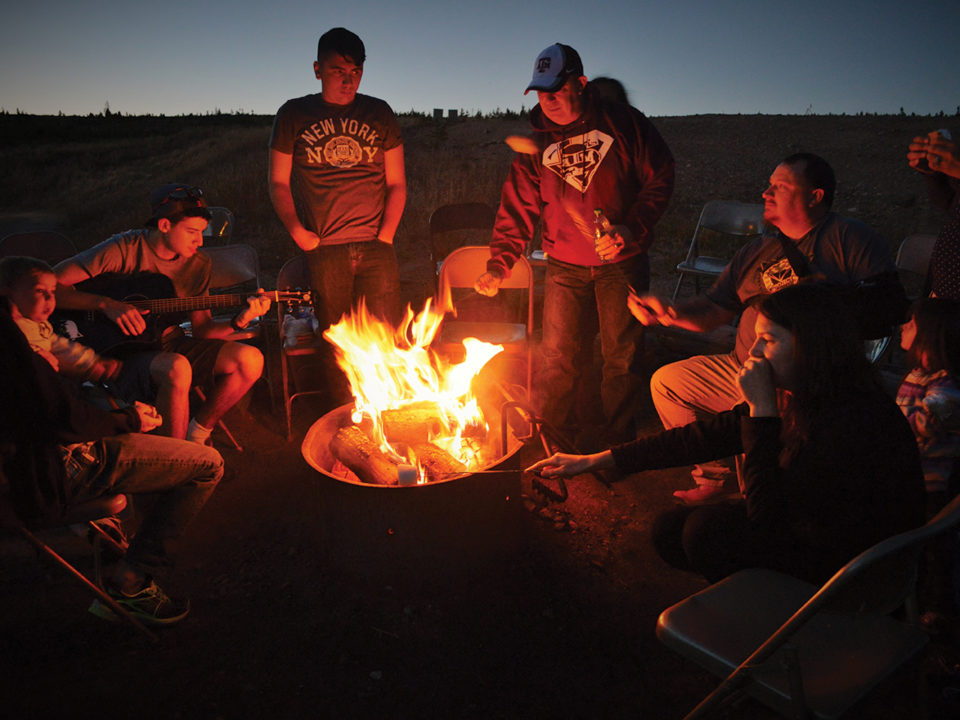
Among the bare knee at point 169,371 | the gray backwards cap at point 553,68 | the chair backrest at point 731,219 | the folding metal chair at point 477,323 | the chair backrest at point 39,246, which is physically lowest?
the bare knee at point 169,371

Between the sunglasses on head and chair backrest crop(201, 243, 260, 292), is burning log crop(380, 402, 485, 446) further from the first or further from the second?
chair backrest crop(201, 243, 260, 292)

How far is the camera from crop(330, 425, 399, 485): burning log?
10.8 ft

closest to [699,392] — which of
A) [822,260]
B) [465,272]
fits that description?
[822,260]

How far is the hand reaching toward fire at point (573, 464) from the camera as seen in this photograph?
8.74 feet

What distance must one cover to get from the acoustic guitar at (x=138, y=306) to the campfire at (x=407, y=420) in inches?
35.5

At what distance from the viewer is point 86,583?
→ 98.7 inches

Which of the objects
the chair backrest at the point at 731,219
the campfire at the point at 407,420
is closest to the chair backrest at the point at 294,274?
the campfire at the point at 407,420

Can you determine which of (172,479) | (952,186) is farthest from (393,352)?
(952,186)

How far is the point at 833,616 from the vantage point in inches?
81.4

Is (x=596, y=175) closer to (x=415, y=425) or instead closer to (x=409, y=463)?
(x=415, y=425)

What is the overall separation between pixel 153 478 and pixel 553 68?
120 inches

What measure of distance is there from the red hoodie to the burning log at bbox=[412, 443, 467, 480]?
1565mm

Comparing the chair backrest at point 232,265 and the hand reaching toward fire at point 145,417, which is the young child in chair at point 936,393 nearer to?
the hand reaching toward fire at point 145,417

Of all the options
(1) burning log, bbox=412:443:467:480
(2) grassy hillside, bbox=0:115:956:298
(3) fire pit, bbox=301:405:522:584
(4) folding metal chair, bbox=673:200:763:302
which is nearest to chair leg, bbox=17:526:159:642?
(3) fire pit, bbox=301:405:522:584
